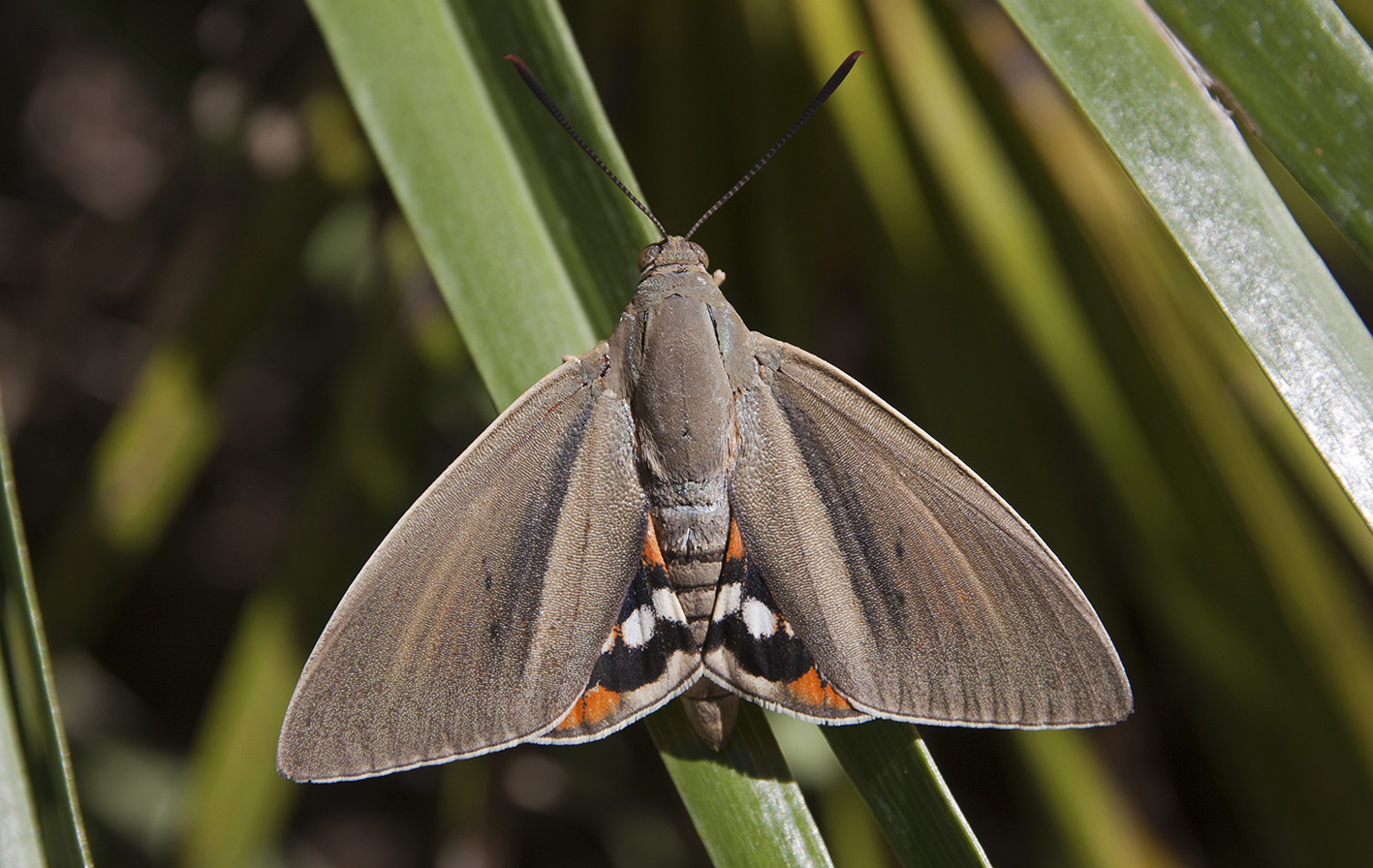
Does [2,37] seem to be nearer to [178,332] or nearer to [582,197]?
[178,332]

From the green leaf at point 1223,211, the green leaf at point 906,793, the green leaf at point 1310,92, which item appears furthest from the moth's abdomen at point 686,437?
the green leaf at point 1310,92

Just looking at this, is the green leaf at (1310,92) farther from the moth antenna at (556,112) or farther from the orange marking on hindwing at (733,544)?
the orange marking on hindwing at (733,544)

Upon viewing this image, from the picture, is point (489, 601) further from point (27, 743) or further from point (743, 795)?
point (27, 743)

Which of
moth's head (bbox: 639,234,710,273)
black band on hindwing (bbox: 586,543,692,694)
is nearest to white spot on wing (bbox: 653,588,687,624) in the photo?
black band on hindwing (bbox: 586,543,692,694)

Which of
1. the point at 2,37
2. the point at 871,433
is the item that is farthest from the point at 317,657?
the point at 2,37

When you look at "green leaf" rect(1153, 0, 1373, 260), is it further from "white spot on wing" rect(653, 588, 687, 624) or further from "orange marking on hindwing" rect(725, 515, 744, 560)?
"white spot on wing" rect(653, 588, 687, 624)
